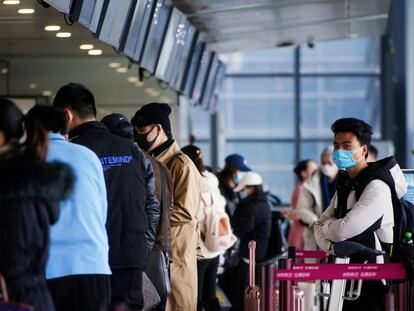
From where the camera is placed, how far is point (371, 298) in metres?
7.76

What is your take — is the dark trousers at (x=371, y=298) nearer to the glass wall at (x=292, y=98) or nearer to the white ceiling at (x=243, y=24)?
the white ceiling at (x=243, y=24)

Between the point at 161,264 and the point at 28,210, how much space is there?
2.87 m

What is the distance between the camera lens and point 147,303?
25.2 ft

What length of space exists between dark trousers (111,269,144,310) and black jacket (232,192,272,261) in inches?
244

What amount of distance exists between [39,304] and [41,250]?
21 cm

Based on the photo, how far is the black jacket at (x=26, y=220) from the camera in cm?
524

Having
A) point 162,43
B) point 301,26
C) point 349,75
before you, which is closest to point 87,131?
point 162,43

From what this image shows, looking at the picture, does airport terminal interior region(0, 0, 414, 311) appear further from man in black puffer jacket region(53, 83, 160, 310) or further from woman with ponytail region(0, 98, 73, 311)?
woman with ponytail region(0, 98, 73, 311)

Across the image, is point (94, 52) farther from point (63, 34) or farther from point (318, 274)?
point (318, 274)

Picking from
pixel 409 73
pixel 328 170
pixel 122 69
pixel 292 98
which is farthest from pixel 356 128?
pixel 292 98

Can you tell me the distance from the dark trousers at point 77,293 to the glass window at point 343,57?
74.4 feet

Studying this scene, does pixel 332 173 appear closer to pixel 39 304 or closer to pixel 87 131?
pixel 87 131

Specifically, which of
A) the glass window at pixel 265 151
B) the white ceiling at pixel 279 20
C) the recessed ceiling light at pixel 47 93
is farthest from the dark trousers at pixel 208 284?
the glass window at pixel 265 151

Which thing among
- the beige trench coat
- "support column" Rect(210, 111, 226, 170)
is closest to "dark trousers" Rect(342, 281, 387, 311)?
the beige trench coat
